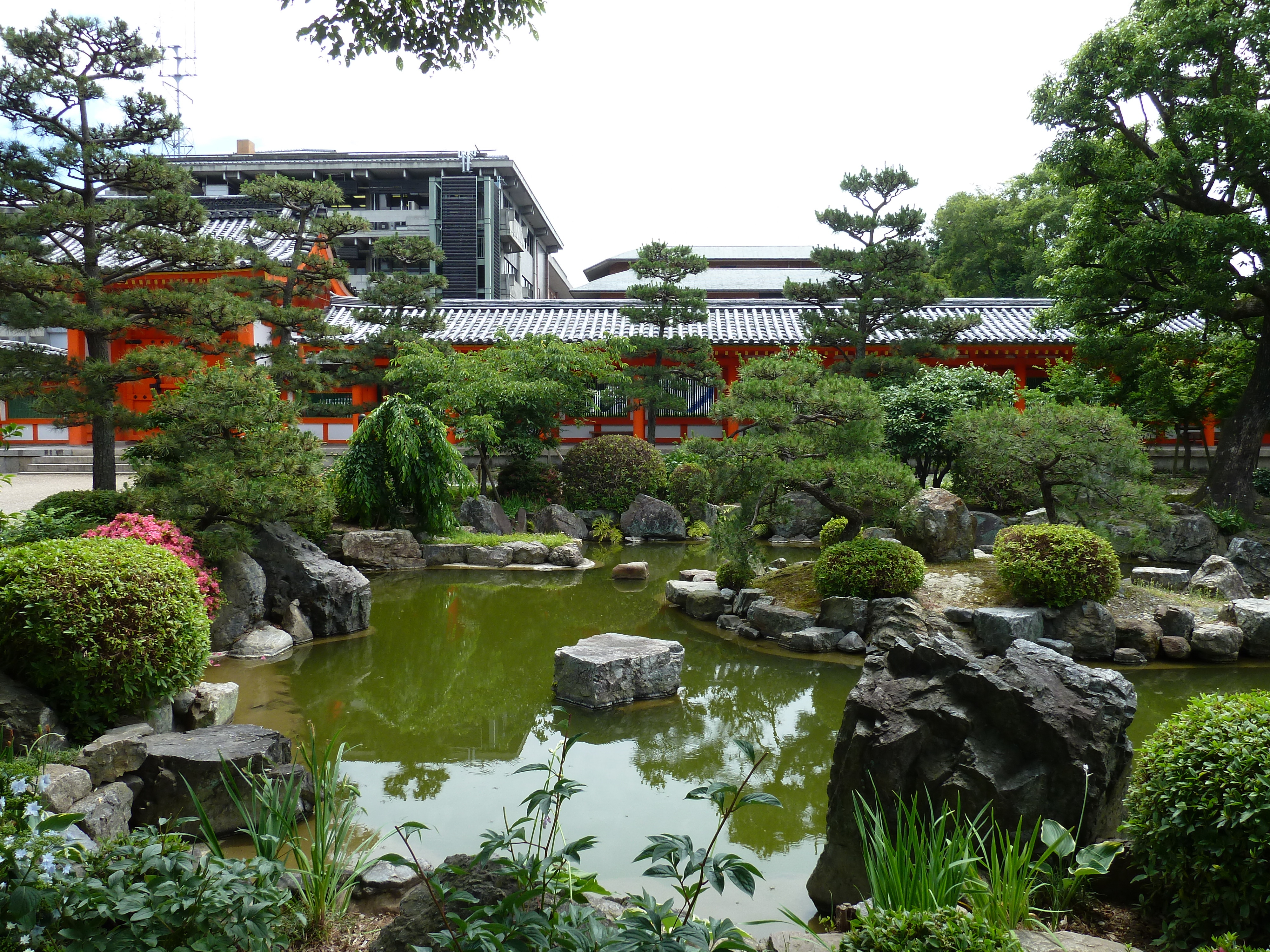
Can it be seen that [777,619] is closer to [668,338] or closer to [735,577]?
[735,577]

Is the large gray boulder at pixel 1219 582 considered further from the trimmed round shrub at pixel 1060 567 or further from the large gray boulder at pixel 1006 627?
the large gray boulder at pixel 1006 627

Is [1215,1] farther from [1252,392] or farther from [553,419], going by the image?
[553,419]

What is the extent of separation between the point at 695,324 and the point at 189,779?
16.2 metres

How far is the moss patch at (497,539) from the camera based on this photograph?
1173cm

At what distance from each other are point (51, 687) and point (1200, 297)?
12507mm

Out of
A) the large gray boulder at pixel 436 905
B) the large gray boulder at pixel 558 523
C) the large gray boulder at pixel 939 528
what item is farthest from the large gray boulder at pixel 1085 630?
the large gray boulder at pixel 558 523

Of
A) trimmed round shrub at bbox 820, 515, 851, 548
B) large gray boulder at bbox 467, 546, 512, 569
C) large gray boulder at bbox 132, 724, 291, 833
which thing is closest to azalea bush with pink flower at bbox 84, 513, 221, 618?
large gray boulder at bbox 132, 724, 291, 833

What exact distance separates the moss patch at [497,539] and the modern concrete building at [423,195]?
598 inches

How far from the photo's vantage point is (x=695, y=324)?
18.9 metres

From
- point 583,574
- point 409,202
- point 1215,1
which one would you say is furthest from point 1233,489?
point 409,202

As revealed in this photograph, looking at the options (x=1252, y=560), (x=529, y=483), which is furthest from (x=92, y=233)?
(x=1252, y=560)

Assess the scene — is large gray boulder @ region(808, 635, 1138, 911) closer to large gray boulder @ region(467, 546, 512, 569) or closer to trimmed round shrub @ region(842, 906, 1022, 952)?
trimmed round shrub @ region(842, 906, 1022, 952)

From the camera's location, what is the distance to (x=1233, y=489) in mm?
11703

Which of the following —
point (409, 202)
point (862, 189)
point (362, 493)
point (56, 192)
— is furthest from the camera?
point (409, 202)
